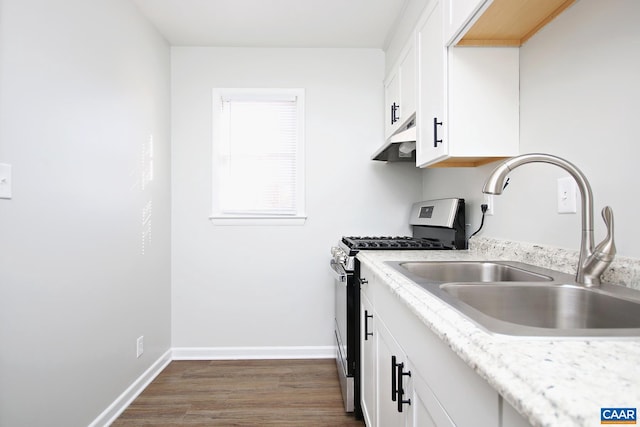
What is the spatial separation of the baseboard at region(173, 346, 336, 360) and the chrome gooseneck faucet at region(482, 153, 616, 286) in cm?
213

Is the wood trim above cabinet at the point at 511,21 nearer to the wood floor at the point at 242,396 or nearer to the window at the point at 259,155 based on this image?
the window at the point at 259,155

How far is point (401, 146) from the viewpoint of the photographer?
7.54ft

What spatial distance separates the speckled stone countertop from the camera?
0.41 m

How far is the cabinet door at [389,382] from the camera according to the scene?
3.35 ft

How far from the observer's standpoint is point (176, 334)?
2.84 meters

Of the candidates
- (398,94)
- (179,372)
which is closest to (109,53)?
(398,94)

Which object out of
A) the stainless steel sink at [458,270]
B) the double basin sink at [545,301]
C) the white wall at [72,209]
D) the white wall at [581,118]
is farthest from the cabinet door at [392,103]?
the white wall at [72,209]

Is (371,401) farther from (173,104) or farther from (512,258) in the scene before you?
(173,104)

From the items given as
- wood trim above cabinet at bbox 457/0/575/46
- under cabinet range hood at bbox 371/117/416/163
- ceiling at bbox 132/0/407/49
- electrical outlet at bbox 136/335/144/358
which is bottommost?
electrical outlet at bbox 136/335/144/358

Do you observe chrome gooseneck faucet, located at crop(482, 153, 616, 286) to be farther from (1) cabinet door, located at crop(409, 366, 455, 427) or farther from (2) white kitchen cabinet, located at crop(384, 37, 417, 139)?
(2) white kitchen cabinet, located at crop(384, 37, 417, 139)

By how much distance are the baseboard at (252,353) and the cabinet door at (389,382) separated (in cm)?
145

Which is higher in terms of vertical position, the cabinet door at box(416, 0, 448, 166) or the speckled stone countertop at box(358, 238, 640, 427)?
the cabinet door at box(416, 0, 448, 166)

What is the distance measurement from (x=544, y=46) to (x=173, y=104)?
253 centimetres

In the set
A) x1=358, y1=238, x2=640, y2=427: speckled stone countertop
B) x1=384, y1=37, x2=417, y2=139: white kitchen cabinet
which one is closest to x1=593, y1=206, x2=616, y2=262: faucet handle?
x1=358, y1=238, x2=640, y2=427: speckled stone countertop
